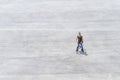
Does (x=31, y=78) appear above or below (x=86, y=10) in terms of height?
below

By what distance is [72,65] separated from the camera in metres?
18.8

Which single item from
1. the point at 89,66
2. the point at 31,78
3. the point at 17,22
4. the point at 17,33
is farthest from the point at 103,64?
the point at 17,22

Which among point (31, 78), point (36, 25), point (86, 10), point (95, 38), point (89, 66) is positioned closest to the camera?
point (31, 78)

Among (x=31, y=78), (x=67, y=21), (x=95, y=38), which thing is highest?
(x=67, y=21)

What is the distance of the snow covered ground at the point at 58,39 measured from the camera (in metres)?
18.2

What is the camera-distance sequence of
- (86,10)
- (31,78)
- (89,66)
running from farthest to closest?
(86,10), (89,66), (31,78)

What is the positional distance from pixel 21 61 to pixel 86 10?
10.2 m

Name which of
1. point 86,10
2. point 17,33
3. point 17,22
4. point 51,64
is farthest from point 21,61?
point 86,10

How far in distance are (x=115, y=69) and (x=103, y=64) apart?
34.7 inches

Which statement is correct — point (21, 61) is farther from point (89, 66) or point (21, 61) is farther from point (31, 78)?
point (89, 66)

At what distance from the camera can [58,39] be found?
22.5m

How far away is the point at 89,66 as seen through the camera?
18625mm

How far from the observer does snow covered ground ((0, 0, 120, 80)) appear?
18.2m

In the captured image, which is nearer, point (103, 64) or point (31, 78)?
point (31, 78)
